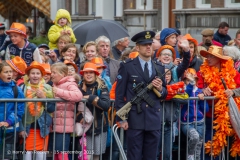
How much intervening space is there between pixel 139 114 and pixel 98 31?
5.86m

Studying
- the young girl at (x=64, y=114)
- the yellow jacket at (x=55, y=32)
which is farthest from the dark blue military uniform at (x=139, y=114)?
the yellow jacket at (x=55, y=32)

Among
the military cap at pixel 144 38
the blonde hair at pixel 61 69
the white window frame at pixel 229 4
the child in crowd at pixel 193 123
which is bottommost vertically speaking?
the child in crowd at pixel 193 123

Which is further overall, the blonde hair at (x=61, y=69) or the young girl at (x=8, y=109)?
the blonde hair at (x=61, y=69)

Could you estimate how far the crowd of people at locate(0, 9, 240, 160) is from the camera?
8.34 meters

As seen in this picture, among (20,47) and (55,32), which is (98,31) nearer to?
(55,32)

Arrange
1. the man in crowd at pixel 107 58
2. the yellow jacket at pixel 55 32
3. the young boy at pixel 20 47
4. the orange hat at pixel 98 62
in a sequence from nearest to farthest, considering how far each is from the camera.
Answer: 1. the orange hat at pixel 98 62
2. the young boy at pixel 20 47
3. the man in crowd at pixel 107 58
4. the yellow jacket at pixel 55 32

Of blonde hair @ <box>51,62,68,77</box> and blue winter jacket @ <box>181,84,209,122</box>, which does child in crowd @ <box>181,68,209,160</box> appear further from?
blonde hair @ <box>51,62,68,77</box>

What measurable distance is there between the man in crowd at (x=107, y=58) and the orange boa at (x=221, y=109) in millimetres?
1695

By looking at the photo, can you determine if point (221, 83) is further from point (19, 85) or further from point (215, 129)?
point (19, 85)

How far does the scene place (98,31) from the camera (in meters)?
13.9

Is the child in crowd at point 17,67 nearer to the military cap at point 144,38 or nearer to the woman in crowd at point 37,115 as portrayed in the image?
the woman in crowd at point 37,115

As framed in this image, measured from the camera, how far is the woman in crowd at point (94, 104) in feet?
29.0

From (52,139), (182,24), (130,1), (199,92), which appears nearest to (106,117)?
(52,139)

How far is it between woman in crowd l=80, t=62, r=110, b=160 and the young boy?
5.21 feet
